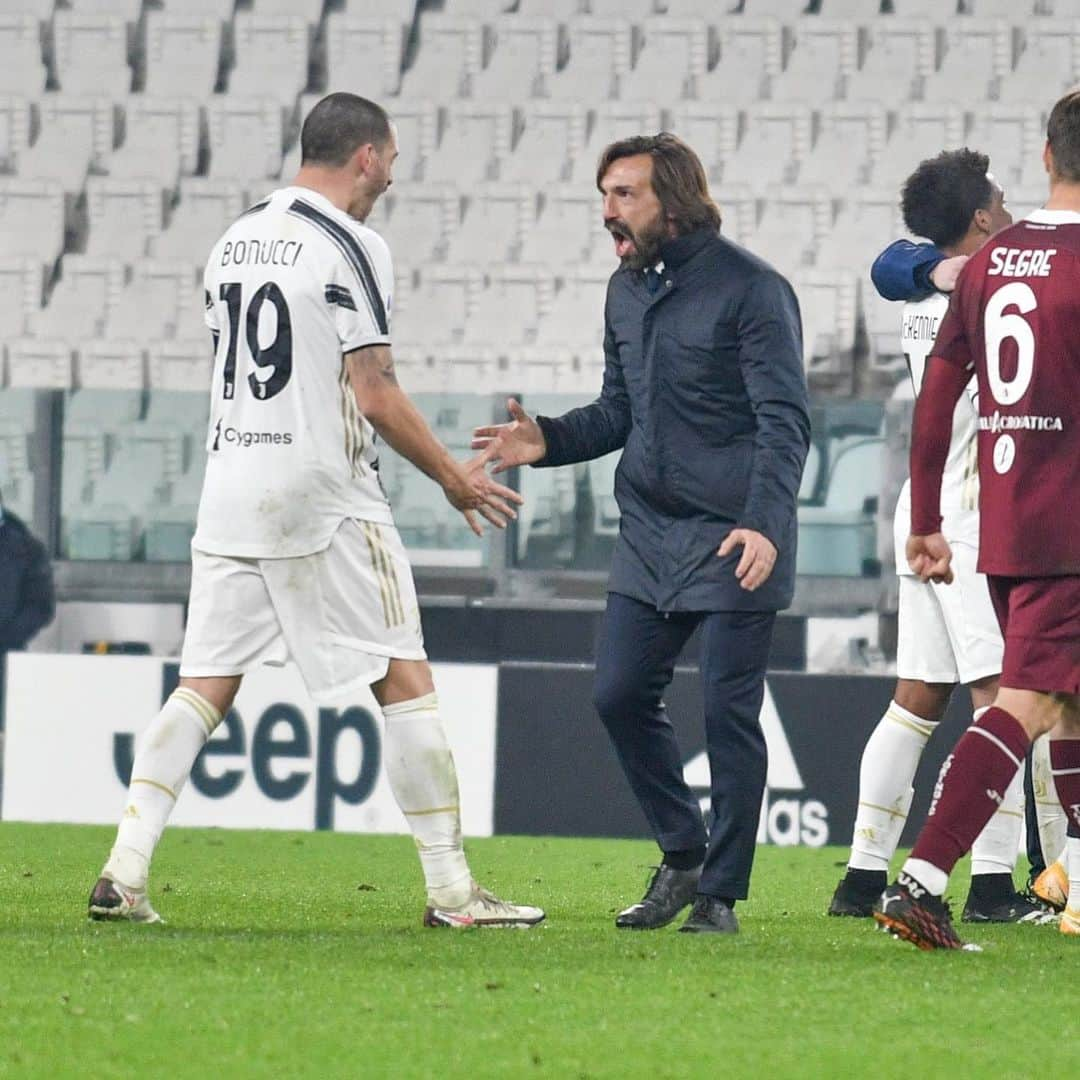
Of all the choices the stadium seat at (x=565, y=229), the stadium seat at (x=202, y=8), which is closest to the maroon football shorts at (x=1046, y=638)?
the stadium seat at (x=565, y=229)

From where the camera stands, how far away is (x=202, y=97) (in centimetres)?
1473

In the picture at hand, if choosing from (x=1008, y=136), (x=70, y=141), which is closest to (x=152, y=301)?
(x=70, y=141)

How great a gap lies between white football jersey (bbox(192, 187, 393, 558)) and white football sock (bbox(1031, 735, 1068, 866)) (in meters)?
2.14

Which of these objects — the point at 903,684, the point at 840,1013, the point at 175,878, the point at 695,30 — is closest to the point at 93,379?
the point at 695,30

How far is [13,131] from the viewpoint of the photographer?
47.5ft

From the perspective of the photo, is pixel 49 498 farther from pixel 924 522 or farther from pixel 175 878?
pixel 924 522

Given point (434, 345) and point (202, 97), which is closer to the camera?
point (434, 345)

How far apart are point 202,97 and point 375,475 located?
10575 mm

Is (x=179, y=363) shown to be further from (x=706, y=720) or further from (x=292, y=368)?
(x=706, y=720)

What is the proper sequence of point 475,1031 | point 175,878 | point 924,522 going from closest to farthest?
point 475,1031, point 924,522, point 175,878

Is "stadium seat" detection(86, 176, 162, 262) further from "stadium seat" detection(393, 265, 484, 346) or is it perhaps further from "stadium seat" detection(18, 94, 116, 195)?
"stadium seat" detection(393, 265, 484, 346)

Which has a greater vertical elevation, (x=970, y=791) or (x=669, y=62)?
(x=669, y=62)

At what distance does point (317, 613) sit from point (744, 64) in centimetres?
1070

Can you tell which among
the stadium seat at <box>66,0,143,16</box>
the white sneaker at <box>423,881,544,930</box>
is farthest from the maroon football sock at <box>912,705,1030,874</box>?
the stadium seat at <box>66,0,143,16</box>
